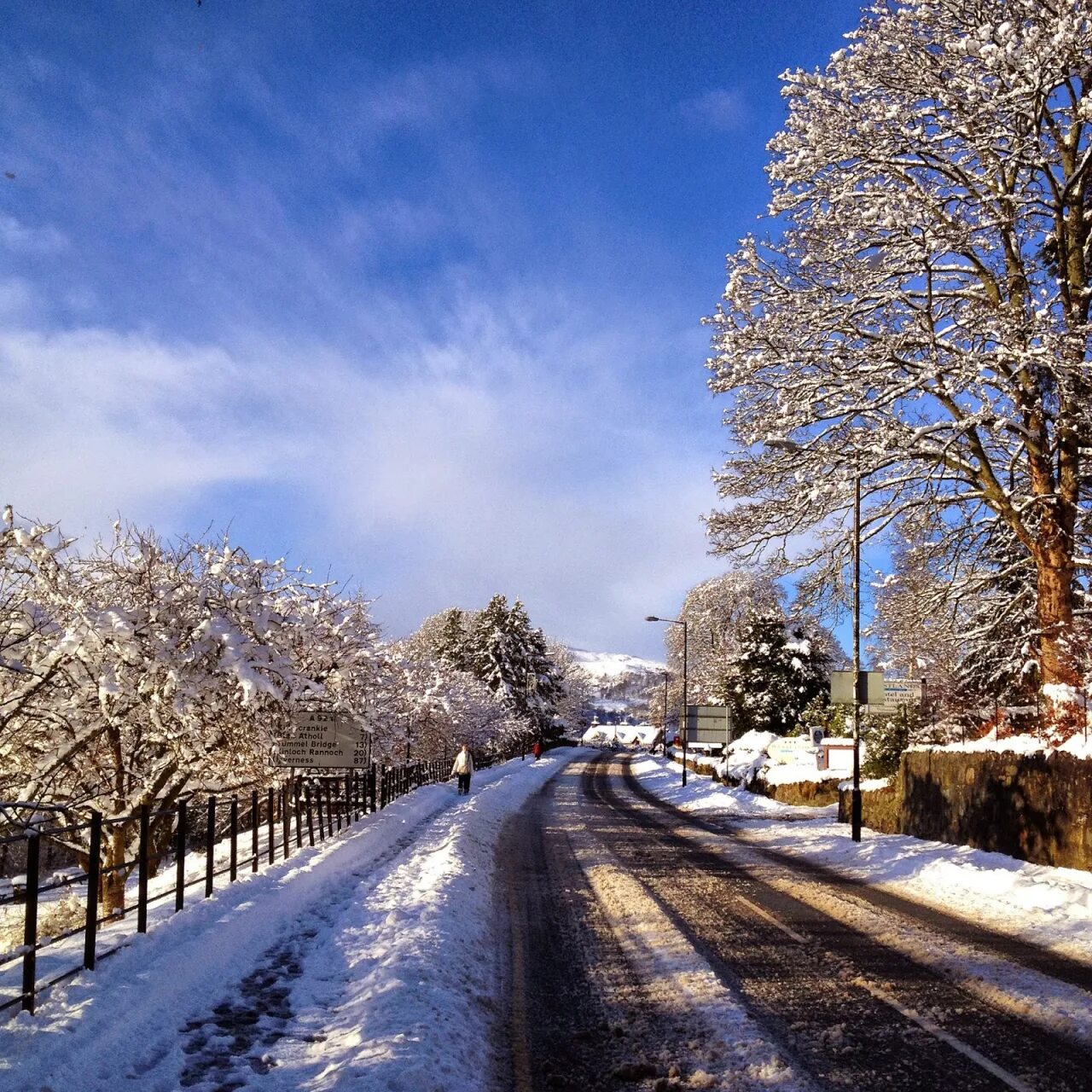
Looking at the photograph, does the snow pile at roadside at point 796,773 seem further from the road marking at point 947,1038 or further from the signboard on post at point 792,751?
the road marking at point 947,1038

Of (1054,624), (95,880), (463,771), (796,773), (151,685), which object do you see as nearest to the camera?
(95,880)

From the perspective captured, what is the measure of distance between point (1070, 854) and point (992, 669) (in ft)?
39.8

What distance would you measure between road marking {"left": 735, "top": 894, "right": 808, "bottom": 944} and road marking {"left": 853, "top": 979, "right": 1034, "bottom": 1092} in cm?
192

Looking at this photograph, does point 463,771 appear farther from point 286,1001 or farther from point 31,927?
point 31,927

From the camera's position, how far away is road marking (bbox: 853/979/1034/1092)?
545 centimetres

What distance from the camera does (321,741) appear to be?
57.4 ft

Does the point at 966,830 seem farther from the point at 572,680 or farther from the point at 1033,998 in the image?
the point at 572,680

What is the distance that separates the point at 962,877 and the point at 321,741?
38.2 feet

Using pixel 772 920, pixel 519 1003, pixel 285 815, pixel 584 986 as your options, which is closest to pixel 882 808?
pixel 772 920

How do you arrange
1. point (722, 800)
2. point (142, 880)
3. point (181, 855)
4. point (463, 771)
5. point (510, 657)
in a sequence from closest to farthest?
point (142, 880)
point (181, 855)
point (463, 771)
point (722, 800)
point (510, 657)

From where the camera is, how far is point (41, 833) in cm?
583

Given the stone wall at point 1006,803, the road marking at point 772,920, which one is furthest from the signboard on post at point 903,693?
the road marking at point 772,920

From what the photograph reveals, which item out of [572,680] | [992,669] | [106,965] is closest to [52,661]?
[106,965]

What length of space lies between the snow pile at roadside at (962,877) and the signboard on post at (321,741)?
9.45 meters
